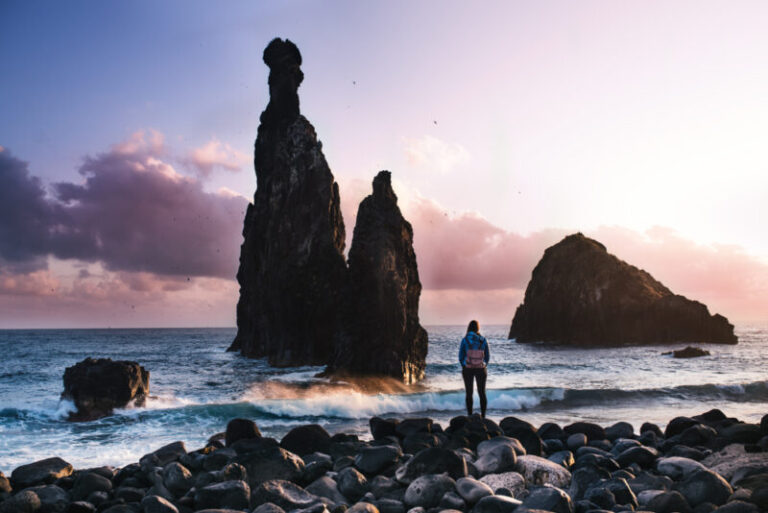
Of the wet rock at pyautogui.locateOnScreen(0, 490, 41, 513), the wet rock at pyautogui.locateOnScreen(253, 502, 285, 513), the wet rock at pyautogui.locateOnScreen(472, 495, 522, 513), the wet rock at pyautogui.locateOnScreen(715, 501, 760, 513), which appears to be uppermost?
the wet rock at pyautogui.locateOnScreen(715, 501, 760, 513)

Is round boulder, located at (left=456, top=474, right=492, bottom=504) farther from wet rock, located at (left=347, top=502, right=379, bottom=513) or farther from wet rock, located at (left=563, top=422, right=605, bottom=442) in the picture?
wet rock, located at (left=563, top=422, right=605, bottom=442)

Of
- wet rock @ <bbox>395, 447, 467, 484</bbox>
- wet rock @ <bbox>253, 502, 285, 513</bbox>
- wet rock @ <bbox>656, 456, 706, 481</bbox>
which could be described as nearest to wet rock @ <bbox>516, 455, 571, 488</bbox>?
wet rock @ <bbox>395, 447, 467, 484</bbox>

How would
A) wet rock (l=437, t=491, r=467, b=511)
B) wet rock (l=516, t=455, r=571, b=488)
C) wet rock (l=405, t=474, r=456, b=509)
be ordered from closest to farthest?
1. wet rock (l=437, t=491, r=467, b=511)
2. wet rock (l=405, t=474, r=456, b=509)
3. wet rock (l=516, t=455, r=571, b=488)

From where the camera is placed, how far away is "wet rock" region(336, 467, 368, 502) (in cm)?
626

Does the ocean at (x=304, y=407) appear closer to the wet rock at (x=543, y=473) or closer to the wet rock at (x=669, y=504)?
the wet rock at (x=543, y=473)

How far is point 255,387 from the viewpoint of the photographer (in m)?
27.7

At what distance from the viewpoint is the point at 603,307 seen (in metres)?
78.6

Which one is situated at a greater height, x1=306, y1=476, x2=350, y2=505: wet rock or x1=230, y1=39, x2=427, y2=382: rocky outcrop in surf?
x1=230, y1=39, x2=427, y2=382: rocky outcrop in surf

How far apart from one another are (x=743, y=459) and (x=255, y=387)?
24083 millimetres

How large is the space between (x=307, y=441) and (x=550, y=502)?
173 inches

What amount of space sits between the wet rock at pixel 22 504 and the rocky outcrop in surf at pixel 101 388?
1168 cm

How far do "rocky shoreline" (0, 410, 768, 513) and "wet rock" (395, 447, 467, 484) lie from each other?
1 cm

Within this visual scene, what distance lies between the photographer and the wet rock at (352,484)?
626cm

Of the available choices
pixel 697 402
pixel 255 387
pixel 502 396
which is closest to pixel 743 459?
pixel 502 396
